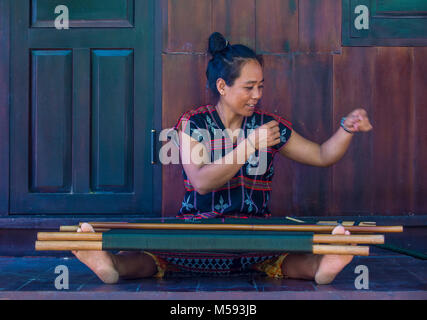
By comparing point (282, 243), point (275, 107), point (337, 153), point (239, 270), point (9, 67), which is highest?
point (9, 67)

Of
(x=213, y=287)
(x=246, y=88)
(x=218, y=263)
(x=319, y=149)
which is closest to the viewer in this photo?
(x=213, y=287)

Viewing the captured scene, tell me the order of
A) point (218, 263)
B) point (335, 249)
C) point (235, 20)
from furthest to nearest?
point (235, 20)
point (218, 263)
point (335, 249)

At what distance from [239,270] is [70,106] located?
165 cm

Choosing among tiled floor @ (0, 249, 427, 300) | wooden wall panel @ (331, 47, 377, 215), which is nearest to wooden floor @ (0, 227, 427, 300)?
tiled floor @ (0, 249, 427, 300)

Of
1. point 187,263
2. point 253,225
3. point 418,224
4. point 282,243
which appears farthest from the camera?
point 418,224

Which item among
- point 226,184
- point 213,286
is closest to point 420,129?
point 226,184

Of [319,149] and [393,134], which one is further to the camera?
[393,134]

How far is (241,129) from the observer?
2824mm

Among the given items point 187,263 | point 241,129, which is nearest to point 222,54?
point 241,129

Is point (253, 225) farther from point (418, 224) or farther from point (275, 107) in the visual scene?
point (418, 224)

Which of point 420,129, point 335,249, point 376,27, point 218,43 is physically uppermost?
point 376,27

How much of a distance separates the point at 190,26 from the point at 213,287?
5.82ft

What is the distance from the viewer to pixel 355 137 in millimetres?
3484

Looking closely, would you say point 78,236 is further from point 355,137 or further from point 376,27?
point 376,27
